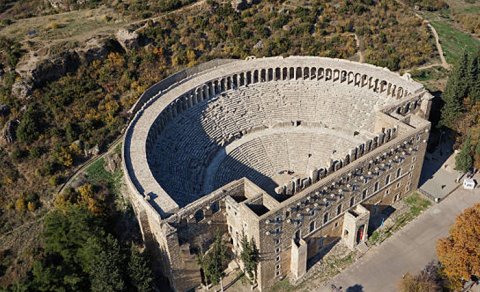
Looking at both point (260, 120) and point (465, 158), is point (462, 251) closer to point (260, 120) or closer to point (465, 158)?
point (465, 158)

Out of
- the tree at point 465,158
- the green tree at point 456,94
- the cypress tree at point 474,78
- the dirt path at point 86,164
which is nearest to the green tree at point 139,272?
the dirt path at point 86,164

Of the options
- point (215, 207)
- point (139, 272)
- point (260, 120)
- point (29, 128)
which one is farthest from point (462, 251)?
point (29, 128)

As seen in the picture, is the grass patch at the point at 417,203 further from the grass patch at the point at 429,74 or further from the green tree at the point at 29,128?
the green tree at the point at 29,128

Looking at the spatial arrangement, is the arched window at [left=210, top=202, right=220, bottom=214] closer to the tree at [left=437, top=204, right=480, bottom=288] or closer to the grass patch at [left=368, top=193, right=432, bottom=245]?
the grass patch at [left=368, top=193, right=432, bottom=245]

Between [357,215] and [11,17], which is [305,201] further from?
[11,17]

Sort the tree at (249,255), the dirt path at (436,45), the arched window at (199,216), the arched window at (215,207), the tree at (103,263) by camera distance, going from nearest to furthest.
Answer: the tree at (103,263)
the tree at (249,255)
the arched window at (199,216)
the arched window at (215,207)
the dirt path at (436,45)

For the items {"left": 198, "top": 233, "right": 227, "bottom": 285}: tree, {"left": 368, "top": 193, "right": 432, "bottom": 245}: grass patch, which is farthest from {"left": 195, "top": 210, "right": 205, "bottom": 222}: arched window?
{"left": 368, "top": 193, "right": 432, "bottom": 245}: grass patch
